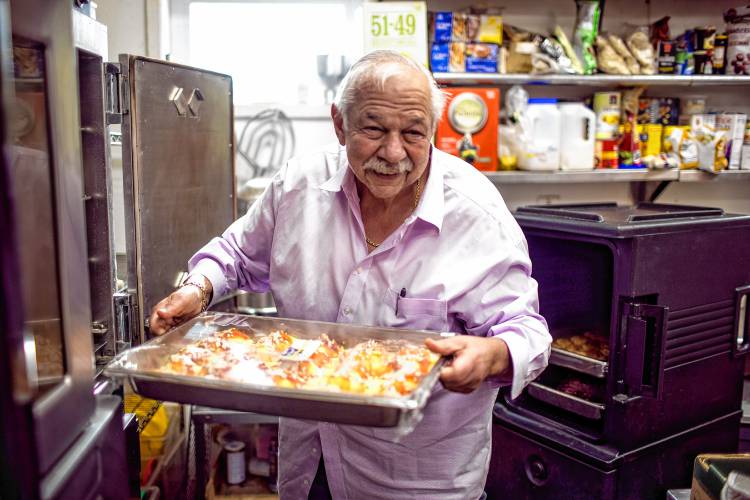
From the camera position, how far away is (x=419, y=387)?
3.93ft

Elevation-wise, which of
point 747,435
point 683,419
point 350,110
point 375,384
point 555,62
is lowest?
point 747,435

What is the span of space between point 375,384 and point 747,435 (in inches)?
81.0

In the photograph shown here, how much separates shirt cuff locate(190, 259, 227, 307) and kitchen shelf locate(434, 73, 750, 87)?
5.29 ft

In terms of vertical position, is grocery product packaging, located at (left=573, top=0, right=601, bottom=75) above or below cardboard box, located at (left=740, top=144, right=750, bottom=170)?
above

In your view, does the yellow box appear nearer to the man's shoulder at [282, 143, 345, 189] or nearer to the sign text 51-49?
the sign text 51-49

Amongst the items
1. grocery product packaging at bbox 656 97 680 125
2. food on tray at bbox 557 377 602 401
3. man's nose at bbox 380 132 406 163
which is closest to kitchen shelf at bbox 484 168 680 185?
grocery product packaging at bbox 656 97 680 125

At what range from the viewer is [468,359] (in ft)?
4.26

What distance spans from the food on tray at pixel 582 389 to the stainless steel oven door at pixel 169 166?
1.45 meters

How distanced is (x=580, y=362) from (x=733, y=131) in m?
1.82

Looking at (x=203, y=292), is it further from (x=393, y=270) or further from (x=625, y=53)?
(x=625, y=53)

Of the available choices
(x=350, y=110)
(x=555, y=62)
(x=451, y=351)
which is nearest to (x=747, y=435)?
(x=555, y=62)

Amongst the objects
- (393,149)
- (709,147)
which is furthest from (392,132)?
(709,147)

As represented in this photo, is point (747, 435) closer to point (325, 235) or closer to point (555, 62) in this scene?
point (555, 62)

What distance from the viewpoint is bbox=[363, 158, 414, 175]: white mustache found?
1.51 meters
